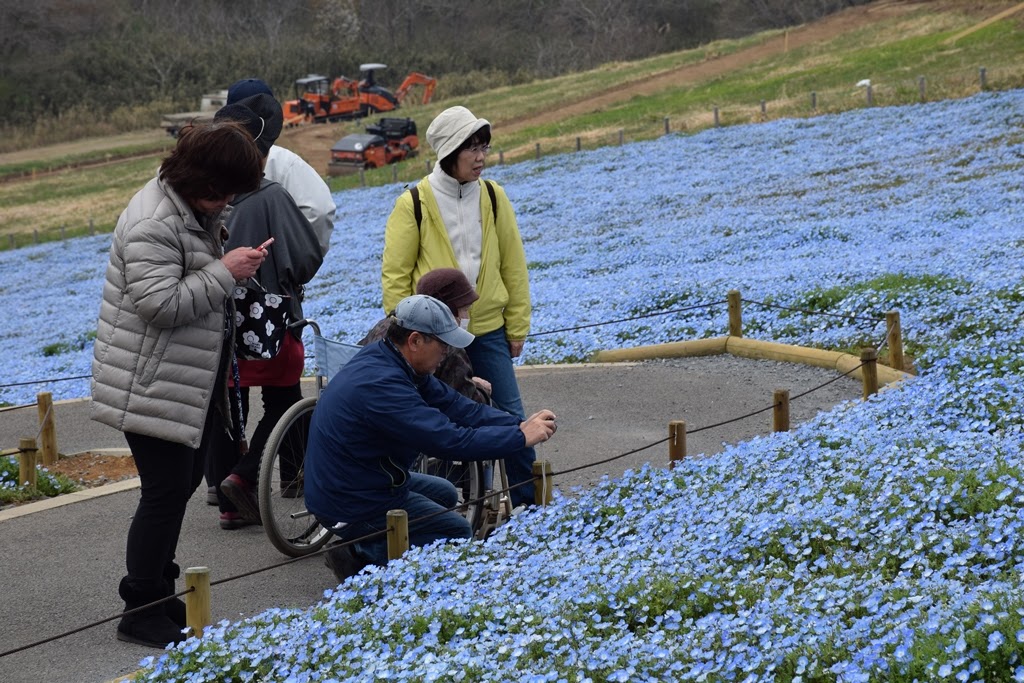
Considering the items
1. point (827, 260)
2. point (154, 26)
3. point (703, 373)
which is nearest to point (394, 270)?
point (703, 373)

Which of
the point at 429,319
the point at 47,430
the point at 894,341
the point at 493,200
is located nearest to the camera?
the point at 429,319

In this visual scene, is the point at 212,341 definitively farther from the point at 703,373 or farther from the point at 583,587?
the point at 703,373

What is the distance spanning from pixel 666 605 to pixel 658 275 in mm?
11123

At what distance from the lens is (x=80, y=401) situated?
11.7 m

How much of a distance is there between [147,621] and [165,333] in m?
1.29

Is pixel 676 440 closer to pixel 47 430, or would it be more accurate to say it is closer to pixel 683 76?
pixel 47 430

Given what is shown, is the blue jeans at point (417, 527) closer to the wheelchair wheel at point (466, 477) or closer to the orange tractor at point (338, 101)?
the wheelchair wheel at point (466, 477)

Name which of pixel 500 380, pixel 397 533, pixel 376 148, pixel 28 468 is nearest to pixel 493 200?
pixel 500 380

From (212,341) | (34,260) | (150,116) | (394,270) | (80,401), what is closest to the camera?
(212,341)

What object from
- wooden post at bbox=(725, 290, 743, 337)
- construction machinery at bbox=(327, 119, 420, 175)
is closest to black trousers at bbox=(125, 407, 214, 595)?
wooden post at bbox=(725, 290, 743, 337)

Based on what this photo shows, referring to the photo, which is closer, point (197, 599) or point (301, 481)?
point (197, 599)

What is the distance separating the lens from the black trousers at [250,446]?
678 centimetres

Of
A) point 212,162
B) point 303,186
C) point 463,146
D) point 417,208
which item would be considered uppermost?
point 212,162

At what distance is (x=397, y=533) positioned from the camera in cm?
536
